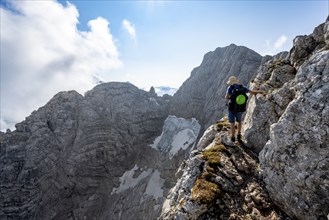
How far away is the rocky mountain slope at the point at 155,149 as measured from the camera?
44.9ft

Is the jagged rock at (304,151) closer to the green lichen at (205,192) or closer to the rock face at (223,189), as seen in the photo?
the rock face at (223,189)

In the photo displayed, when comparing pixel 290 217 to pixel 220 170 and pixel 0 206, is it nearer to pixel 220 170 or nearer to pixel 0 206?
pixel 220 170

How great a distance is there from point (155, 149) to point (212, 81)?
107ft

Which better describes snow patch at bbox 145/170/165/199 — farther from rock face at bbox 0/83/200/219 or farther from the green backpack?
the green backpack

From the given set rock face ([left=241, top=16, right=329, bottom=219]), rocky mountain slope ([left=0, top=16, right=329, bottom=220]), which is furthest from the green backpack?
rock face ([left=241, top=16, right=329, bottom=219])

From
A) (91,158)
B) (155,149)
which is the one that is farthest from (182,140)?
(91,158)

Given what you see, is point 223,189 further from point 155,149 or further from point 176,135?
point 176,135

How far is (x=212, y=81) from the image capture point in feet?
332

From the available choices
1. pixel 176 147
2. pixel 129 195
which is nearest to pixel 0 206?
pixel 129 195

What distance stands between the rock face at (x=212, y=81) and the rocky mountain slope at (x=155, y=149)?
423 mm

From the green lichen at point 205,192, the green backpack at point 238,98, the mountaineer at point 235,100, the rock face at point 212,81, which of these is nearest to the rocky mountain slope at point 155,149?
the green lichen at point 205,192

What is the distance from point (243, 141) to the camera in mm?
17453

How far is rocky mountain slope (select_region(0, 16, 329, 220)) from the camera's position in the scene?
13680 mm

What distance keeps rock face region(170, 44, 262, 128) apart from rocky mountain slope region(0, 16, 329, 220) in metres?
0.42
